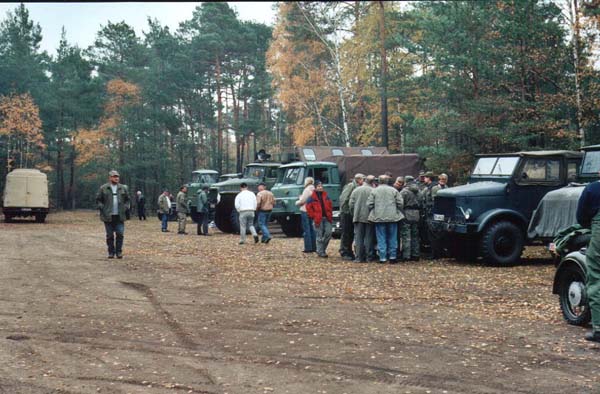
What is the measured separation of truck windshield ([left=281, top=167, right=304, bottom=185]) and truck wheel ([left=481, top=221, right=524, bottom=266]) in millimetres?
8670

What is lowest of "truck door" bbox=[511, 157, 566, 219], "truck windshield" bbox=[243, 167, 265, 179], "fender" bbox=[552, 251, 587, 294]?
"fender" bbox=[552, 251, 587, 294]

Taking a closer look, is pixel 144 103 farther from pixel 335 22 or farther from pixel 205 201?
pixel 205 201

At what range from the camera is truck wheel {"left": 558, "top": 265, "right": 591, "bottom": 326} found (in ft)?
22.7

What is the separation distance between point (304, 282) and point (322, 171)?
33.8 feet

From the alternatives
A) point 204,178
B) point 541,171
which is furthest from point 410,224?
point 204,178

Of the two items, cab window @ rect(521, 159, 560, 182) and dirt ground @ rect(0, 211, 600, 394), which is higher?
cab window @ rect(521, 159, 560, 182)

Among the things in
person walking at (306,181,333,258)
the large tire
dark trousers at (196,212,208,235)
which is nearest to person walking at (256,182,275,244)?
the large tire

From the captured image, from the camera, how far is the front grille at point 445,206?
13.0m

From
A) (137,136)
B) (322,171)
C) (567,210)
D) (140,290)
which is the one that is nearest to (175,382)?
(140,290)

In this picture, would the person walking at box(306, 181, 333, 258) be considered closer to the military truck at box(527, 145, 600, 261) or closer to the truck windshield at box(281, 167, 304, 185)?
the military truck at box(527, 145, 600, 261)

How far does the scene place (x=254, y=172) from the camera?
80.2 ft

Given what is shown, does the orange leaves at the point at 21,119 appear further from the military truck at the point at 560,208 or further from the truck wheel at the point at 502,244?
the military truck at the point at 560,208

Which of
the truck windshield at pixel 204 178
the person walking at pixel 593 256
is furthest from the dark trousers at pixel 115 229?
the truck windshield at pixel 204 178

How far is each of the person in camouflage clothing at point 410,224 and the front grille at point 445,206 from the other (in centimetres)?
38
